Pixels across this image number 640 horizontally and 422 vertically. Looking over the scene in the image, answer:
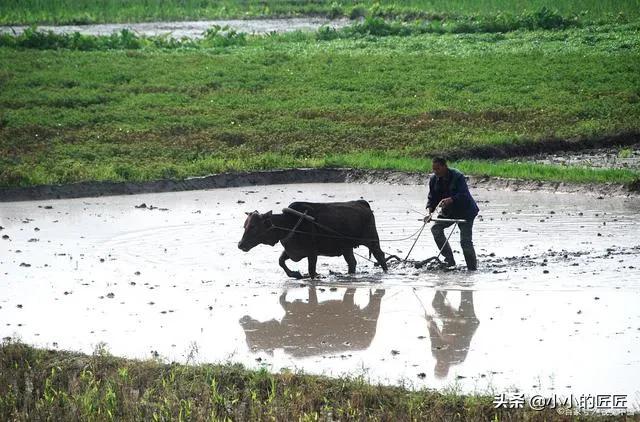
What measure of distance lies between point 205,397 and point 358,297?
12.9ft

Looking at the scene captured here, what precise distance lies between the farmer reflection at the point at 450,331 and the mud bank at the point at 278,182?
20.0ft

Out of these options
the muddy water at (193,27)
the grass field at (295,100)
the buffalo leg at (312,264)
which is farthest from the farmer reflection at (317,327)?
the muddy water at (193,27)

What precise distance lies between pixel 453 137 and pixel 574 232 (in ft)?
21.5

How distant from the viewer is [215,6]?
1845 inches

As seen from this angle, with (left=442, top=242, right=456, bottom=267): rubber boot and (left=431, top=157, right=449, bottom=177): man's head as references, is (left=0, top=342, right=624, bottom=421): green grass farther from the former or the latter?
(left=442, top=242, right=456, bottom=267): rubber boot

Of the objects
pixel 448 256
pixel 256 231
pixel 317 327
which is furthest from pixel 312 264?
pixel 317 327

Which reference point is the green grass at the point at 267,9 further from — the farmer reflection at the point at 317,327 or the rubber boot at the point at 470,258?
the farmer reflection at the point at 317,327

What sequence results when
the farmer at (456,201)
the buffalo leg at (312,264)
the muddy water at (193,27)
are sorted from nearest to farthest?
the farmer at (456,201), the buffalo leg at (312,264), the muddy water at (193,27)

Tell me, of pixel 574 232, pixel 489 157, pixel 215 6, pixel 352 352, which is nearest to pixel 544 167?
pixel 489 157

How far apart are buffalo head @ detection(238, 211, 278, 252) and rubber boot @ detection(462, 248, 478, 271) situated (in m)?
2.15

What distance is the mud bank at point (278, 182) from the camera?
58.5ft

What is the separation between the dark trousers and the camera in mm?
13039

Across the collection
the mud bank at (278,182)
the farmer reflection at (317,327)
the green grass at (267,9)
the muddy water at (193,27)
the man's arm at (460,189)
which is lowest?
the mud bank at (278,182)

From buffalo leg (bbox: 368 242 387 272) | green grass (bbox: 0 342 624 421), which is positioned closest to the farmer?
buffalo leg (bbox: 368 242 387 272)
